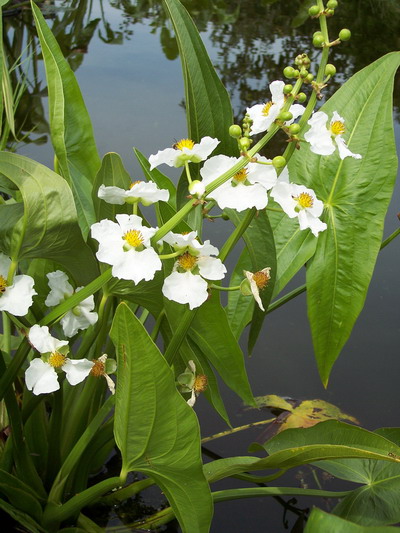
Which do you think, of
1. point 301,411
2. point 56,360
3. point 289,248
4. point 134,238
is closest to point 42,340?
point 56,360

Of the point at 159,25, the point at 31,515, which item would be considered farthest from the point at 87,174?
the point at 159,25

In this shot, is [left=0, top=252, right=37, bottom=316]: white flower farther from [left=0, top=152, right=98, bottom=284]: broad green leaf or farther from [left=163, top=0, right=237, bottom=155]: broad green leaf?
[left=163, top=0, right=237, bottom=155]: broad green leaf

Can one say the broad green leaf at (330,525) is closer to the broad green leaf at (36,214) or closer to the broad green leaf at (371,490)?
the broad green leaf at (371,490)

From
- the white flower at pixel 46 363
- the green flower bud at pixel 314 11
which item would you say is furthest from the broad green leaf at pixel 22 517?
the green flower bud at pixel 314 11

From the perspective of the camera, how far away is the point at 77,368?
606mm

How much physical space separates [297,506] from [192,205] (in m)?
0.45

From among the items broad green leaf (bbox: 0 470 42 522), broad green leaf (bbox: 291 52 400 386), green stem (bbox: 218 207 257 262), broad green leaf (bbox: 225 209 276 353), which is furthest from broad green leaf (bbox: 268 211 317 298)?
broad green leaf (bbox: 0 470 42 522)

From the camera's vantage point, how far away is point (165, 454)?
0.57 meters

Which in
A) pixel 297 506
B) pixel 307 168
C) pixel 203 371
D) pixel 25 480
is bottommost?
pixel 297 506

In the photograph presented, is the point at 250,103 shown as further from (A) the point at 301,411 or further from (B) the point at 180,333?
(B) the point at 180,333

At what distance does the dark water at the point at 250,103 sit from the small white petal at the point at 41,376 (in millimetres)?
272

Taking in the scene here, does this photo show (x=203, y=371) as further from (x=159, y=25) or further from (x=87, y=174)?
(x=159, y=25)

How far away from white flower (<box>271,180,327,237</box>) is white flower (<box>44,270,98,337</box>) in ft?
0.61

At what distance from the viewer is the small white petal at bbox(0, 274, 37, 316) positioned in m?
0.56
